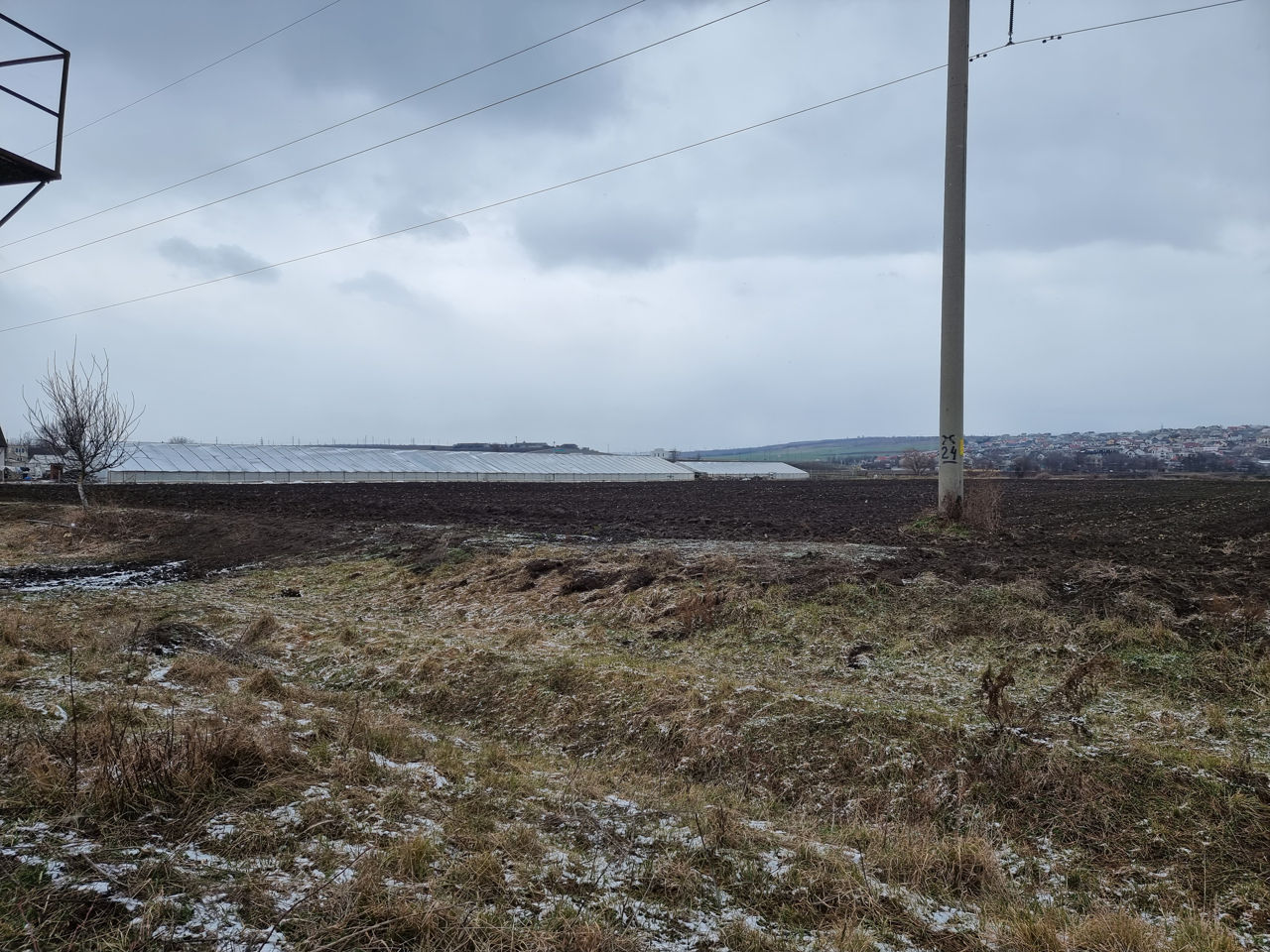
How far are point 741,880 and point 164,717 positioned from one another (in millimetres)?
4753

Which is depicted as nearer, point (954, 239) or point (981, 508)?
point (954, 239)

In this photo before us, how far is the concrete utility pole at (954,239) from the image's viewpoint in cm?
1650

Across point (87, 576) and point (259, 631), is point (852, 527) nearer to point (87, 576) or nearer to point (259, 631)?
point (259, 631)

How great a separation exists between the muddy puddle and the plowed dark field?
1.54m

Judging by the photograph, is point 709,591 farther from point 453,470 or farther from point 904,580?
point 453,470

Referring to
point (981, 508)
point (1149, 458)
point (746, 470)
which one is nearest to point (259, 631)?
point (981, 508)

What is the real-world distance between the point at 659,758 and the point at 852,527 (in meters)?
17.8

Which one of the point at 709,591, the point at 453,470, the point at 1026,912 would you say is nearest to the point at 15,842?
the point at 1026,912

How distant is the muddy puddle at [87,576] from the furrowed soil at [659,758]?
704mm

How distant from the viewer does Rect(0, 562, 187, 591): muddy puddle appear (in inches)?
590

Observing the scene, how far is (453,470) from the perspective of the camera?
213ft

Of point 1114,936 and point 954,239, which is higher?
point 954,239

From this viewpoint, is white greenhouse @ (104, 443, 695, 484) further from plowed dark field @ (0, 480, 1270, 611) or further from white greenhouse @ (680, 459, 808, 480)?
white greenhouse @ (680, 459, 808, 480)

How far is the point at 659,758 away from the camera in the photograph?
23.2ft
